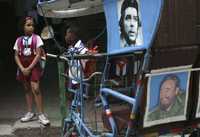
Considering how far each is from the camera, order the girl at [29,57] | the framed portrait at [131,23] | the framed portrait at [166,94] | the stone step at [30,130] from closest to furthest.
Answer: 1. the framed portrait at [131,23]
2. the framed portrait at [166,94]
3. the stone step at [30,130]
4. the girl at [29,57]

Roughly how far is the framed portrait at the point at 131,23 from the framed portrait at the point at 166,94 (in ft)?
1.02

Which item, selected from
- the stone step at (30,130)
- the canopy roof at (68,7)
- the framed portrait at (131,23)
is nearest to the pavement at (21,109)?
the stone step at (30,130)

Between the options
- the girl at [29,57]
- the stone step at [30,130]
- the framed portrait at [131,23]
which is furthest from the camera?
the girl at [29,57]

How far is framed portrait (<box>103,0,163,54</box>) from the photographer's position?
3971 millimetres

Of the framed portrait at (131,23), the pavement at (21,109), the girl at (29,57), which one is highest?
the framed portrait at (131,23)

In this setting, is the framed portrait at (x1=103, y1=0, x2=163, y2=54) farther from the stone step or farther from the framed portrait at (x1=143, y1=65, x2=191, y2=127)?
the stone step

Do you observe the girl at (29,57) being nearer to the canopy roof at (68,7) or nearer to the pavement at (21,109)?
the pavement at (21,109)

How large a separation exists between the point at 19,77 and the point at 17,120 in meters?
0.81

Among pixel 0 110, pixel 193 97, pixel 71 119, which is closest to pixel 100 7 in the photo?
pixel 71 119

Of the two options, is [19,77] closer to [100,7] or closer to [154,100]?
[100,7]

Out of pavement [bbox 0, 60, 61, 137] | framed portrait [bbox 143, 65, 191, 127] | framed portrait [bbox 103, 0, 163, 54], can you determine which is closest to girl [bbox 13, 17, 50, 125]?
pavement [bbox 0, 60, 61, 137]

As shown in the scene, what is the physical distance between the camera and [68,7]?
604 cm

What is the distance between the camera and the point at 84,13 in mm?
6445

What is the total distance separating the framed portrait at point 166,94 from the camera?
163 inches
